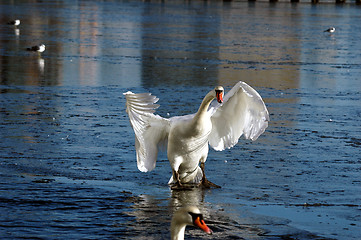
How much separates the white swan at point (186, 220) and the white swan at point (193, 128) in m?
2.92

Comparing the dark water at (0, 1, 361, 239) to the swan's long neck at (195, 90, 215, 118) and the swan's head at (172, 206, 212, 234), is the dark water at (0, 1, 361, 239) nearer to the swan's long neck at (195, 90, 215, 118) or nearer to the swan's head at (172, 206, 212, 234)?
the swan's long neck at (195, 90, 215, 118)

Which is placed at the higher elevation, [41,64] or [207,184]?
[207,184]

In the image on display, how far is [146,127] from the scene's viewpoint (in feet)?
29.9

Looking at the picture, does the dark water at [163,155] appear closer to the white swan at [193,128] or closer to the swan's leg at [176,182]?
the swan's leg at [176,182]

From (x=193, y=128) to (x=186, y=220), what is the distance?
10.4 feet

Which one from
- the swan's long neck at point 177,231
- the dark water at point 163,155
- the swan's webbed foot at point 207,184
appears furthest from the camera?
the swan's webbed foot at point 207,184

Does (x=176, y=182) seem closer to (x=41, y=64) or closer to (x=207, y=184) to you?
(x=207, y=184)

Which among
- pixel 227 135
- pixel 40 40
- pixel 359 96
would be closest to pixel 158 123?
pixel 227 135

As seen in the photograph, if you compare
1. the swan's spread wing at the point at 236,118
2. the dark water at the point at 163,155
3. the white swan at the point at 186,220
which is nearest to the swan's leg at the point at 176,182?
the dark water at the point at 163,155

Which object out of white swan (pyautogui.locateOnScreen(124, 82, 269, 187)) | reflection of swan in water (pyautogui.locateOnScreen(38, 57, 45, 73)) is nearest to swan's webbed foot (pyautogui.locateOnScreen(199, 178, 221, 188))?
white swan (pyautogui.locateOnScreen(124, 82, 269, 187))

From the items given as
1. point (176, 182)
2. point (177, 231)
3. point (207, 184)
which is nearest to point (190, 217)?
point (177, 231)

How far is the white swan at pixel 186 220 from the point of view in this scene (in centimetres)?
560

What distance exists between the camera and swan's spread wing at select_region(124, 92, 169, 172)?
29.1 ft

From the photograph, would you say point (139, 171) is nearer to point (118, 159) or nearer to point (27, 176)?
point (118, 159)
